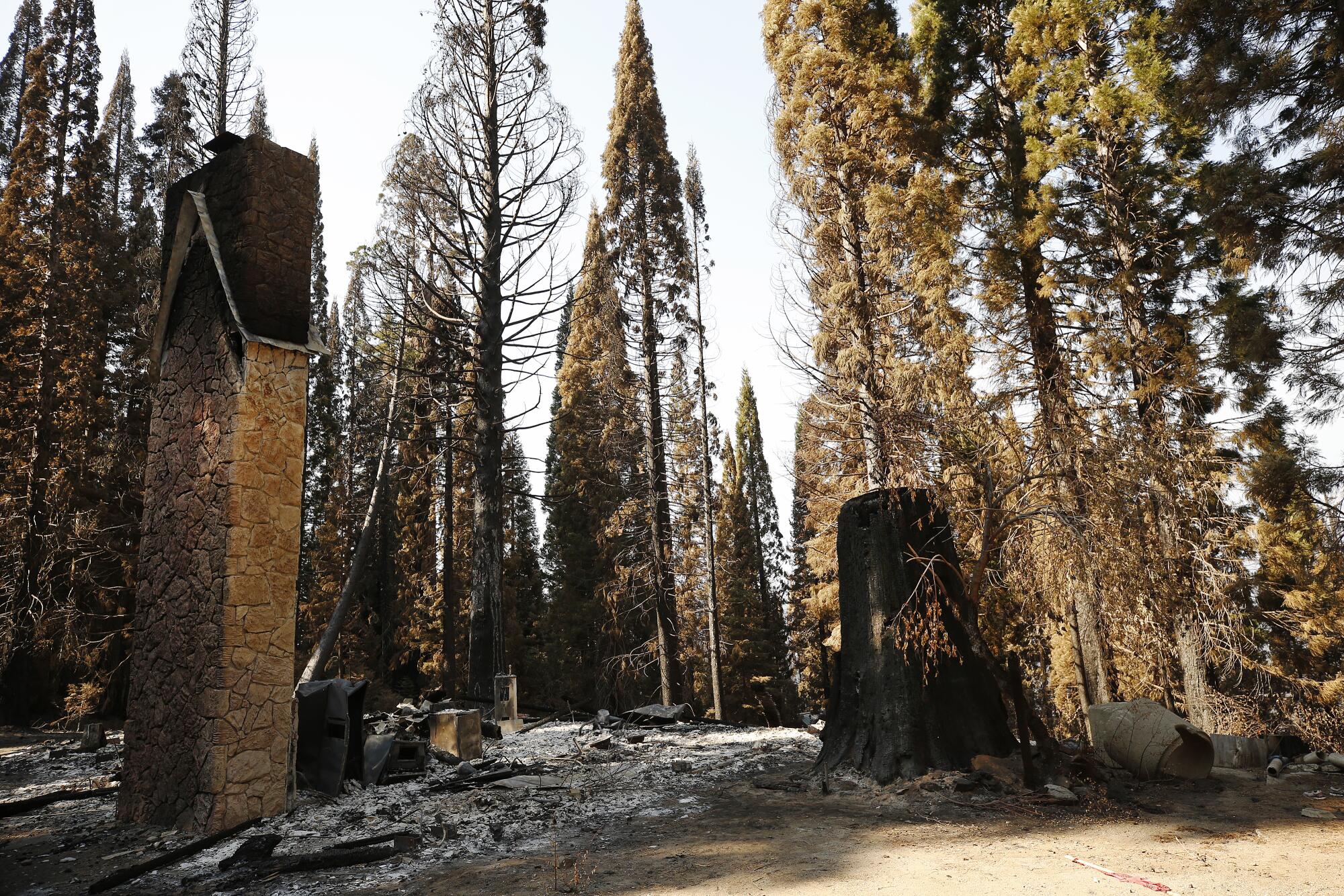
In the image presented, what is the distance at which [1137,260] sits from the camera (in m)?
12.4

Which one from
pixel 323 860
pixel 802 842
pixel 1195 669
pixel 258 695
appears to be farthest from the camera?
pixel 1195 669

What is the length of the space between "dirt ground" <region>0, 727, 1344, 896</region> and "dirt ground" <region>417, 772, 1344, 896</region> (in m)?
0.02

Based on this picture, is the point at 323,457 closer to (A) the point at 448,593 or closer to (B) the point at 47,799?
(A) the point at 448,593

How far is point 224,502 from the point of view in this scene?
6.39 m

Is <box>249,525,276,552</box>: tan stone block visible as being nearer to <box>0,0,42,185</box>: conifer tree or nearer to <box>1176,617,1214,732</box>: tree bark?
<box>1176,617,1214,732</box>: tree bark

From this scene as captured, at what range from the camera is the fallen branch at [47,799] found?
6.78 metres

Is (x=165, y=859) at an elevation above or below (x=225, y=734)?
below

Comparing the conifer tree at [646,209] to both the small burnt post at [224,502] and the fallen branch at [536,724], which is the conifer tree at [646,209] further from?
the small burnt post at [224,502]

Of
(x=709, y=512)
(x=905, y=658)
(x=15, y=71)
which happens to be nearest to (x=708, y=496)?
(x=709, y=512)

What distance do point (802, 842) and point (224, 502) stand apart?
5312mm

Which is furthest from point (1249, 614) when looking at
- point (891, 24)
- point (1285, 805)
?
point (891, 24)

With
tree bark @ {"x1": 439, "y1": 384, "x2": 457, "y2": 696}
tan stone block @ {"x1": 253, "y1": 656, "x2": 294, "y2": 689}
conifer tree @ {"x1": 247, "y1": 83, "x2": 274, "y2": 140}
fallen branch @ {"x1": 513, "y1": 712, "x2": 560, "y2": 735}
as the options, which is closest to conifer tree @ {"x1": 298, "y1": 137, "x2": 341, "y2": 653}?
tree bark @ {"x1": 439, "y1": 384, "x2": 457, "y2": 696}

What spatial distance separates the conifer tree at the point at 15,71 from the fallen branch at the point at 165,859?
22.3m

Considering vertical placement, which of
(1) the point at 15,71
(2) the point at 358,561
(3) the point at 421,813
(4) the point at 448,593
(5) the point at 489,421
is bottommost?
(3) the point at 421,813
